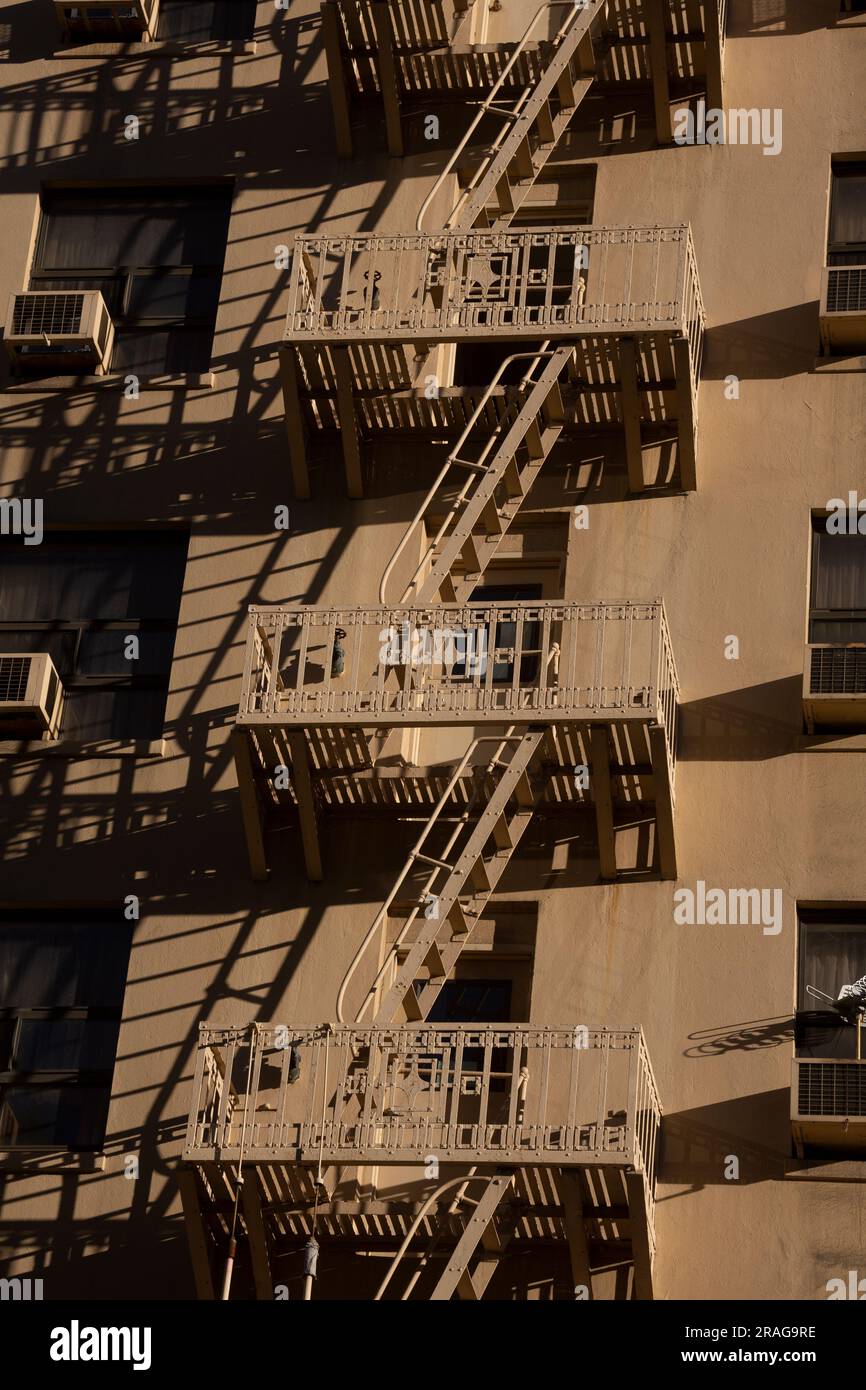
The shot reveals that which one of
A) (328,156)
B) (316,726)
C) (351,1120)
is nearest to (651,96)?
(328,156)

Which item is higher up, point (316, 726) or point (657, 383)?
point (657, 383)

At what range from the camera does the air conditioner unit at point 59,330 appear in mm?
28688

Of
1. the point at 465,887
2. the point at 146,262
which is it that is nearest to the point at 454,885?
the point at 465,887

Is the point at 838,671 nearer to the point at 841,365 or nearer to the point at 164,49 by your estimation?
the point at 841,365

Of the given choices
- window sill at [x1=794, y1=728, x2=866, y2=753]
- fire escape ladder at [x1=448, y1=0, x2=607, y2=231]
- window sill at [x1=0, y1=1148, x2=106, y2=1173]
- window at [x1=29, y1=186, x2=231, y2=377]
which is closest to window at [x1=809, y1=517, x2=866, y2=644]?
window sill at [x1=794, y1=728, x2=866, y2=753]

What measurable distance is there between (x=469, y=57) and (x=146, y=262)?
3.91 m

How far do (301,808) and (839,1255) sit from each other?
239 inches

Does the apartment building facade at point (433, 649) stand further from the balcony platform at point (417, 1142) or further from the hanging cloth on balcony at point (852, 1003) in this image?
the hanging cloth on balcony at point (852, 1003)

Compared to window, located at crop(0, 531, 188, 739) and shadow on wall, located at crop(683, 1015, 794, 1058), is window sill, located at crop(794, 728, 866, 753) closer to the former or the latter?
shadow on wall, located at crop(683, 1015, 794, 1058)

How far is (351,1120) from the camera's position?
76.9ft

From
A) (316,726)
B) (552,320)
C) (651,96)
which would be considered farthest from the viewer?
(651,96)

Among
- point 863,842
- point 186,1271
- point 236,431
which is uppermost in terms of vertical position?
point 236,431

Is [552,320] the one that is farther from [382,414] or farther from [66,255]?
[66,255]

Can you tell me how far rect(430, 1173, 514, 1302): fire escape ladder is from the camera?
74.3 ft
